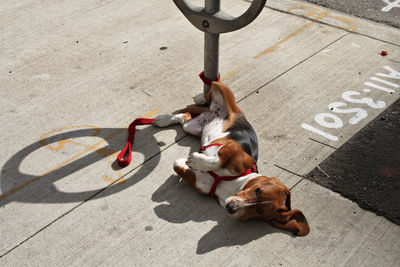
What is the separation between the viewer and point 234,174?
402 cm

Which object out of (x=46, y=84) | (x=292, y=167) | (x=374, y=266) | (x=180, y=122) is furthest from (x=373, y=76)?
(x=46, y=84)

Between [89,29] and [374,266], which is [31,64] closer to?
[89,29]

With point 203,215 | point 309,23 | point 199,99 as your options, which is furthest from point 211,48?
point 309,23

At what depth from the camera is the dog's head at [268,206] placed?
3.78 m

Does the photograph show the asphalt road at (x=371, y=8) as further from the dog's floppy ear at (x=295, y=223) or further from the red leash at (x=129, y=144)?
the dog's floppy ear at (x=295, y=223)

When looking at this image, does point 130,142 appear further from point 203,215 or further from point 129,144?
point 203,215

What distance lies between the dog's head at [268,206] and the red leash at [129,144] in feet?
4.09

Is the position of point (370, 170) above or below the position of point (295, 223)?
below

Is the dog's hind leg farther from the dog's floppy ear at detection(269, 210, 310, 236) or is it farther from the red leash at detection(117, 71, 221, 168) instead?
the dog's floppy ear at detection(269, 210, 310, 236)

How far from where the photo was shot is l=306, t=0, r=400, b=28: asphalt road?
7.69m

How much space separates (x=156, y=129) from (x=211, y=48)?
99cm

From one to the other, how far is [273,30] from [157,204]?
380 cm

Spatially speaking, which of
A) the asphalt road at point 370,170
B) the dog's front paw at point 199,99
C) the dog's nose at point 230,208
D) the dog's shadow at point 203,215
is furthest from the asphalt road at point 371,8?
the dog's nose at point 230,208

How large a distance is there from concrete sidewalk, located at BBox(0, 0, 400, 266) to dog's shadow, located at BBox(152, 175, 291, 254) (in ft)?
0.04
